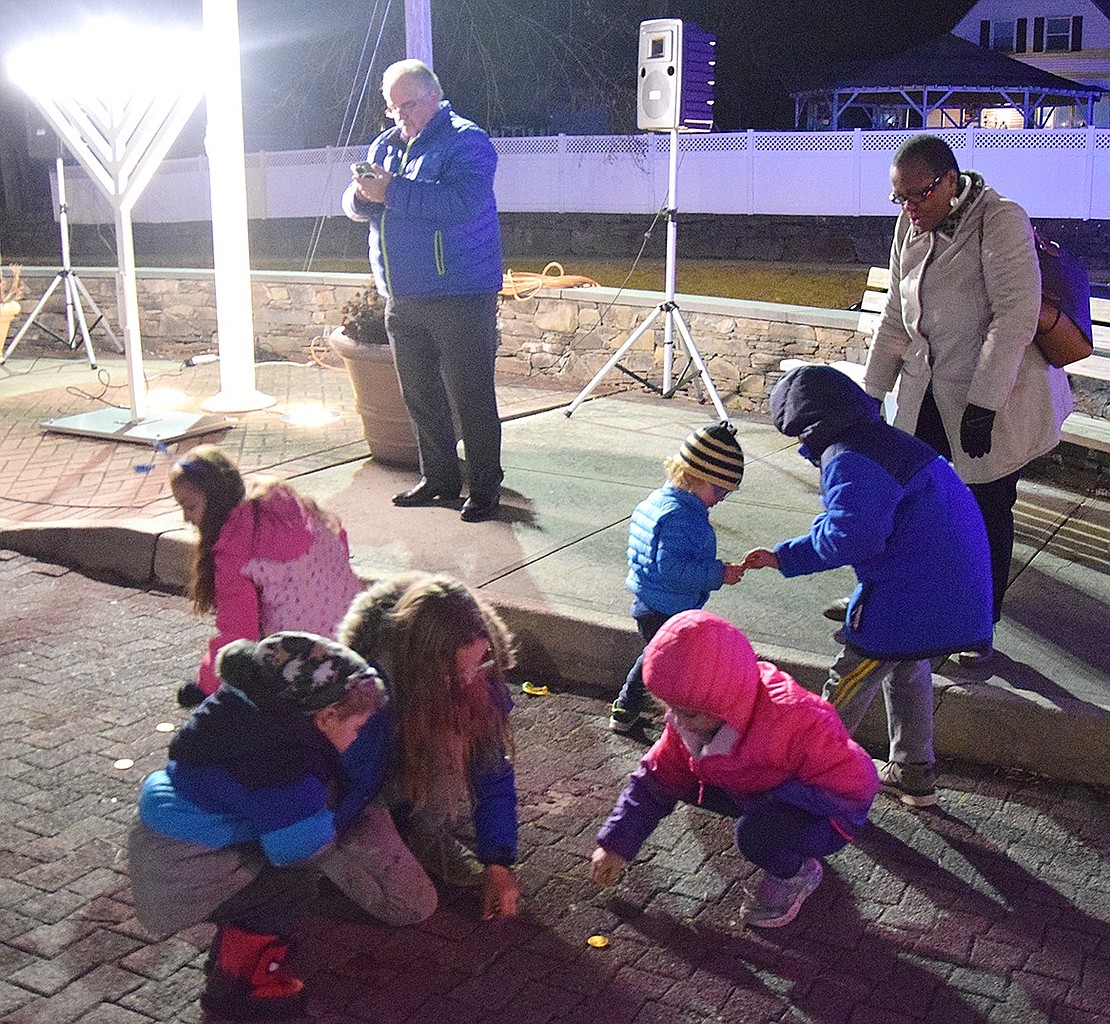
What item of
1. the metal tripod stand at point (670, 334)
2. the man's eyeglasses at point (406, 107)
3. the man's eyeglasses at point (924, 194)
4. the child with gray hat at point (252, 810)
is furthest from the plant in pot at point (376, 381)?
the child with gray hat at point (252, 810)

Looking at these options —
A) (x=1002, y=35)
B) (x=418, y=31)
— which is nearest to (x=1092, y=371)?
(x=418, y=31)

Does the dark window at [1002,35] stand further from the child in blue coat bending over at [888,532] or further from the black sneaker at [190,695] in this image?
the black sneaker at [190,695]

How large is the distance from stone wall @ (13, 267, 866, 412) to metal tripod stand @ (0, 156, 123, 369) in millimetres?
356

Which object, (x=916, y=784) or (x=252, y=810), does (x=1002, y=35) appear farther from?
(x=252, y=810)

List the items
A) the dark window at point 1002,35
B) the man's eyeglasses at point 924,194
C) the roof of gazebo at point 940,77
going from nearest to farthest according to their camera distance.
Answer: the man's eyeglasses at point 924,194 < the roof of gazebo at point 940,77 < the dark window at point 1002,35

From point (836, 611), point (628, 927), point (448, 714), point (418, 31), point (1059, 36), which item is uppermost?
point (1059, 36)

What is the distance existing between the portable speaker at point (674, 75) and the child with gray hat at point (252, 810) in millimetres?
6901

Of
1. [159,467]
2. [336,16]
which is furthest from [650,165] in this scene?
[159,467]

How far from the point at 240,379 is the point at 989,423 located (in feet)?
19.2

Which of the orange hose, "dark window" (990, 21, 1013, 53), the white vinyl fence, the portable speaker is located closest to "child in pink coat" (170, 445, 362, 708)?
the portable speaker

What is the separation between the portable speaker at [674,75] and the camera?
885cm

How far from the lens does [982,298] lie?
4426mm

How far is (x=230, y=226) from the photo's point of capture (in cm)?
882

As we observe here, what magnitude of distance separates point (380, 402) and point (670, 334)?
2.75m
